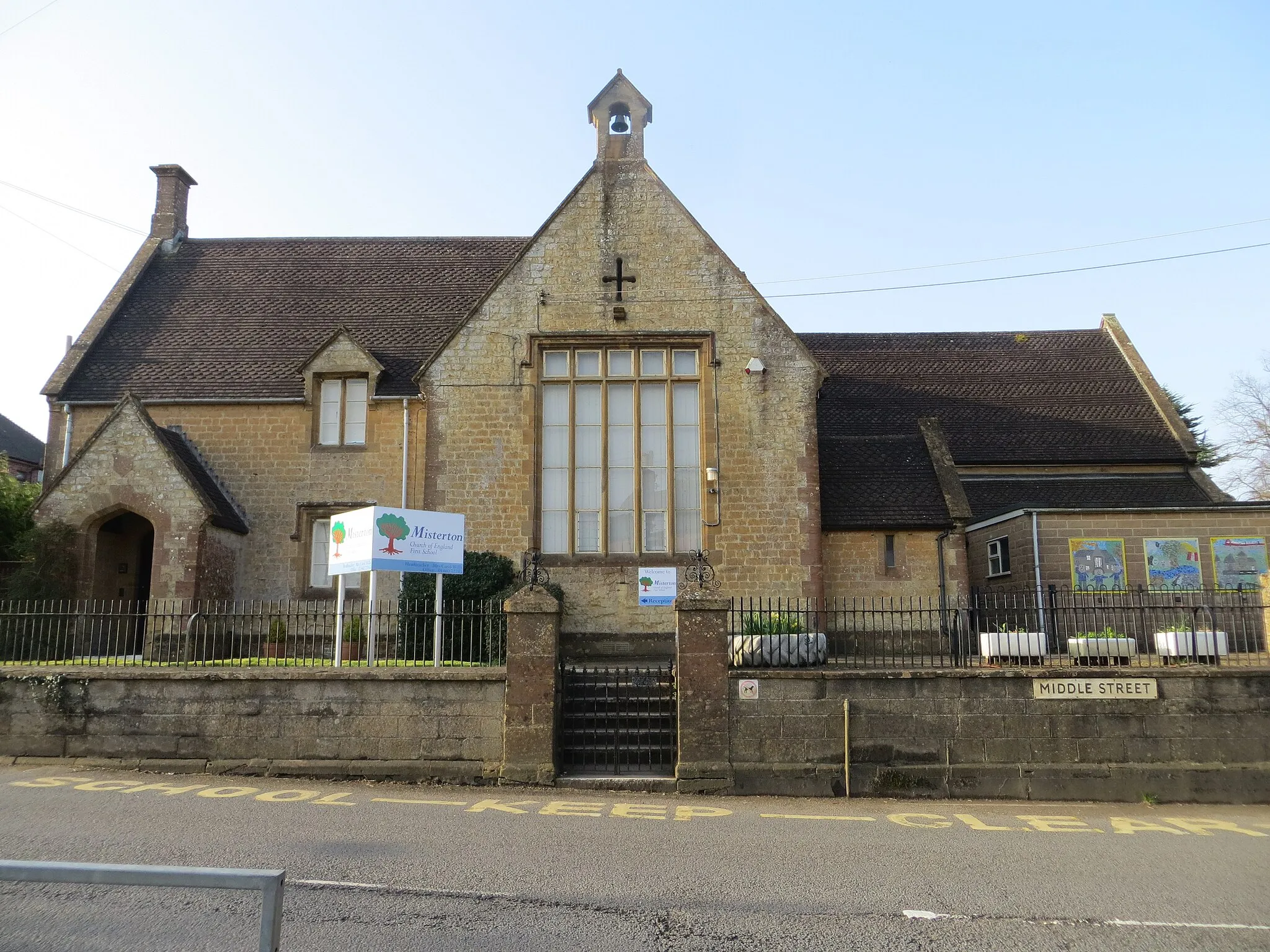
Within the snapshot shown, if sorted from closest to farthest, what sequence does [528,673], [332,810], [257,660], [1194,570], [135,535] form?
[332,810] < [528,673] < [257,660] < [1194,570] < [135,535]

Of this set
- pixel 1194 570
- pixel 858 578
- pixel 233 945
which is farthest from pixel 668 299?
pixel 233 945

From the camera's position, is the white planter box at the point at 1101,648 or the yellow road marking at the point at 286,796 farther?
the white planter box at the point at 1101,648

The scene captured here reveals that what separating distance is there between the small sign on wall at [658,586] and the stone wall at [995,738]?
25.3ft

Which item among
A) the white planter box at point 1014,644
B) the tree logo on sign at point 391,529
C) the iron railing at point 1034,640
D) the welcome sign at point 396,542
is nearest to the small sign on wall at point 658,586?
the iron railing at point 1034,640

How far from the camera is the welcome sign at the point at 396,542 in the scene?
589 inches

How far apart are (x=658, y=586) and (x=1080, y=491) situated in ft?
40.1

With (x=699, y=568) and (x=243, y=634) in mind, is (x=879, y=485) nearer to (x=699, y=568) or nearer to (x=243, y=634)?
(x=699, y=568)

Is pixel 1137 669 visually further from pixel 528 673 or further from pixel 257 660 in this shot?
pixel 257 660

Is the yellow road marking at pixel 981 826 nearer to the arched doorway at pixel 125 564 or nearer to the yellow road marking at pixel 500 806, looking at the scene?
the yellow road marking at pixel 500 806

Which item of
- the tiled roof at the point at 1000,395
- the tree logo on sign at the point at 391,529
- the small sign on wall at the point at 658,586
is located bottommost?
the small sign on wall at the point at 658,586

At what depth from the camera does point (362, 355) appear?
75.3ft

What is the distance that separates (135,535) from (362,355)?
267 inches

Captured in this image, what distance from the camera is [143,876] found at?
138 inches

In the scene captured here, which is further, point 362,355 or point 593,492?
point 362,355
